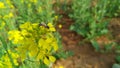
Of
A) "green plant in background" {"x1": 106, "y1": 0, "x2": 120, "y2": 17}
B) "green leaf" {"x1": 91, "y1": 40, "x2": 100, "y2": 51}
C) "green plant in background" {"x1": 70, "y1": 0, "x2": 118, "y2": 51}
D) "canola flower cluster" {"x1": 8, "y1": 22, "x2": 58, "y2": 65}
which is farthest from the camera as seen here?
"green plant in background" {"x1": 106, "y1": 0, "x2": 120, "y2": 17}

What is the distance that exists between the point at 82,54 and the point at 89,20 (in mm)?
441

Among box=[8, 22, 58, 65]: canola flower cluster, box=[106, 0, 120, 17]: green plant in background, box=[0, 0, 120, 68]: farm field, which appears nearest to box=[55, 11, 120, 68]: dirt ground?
box=[0, 0, 120, 68]: farm field

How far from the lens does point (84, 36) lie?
3260 mm

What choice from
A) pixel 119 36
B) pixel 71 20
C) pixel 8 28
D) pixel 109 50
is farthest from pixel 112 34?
pixel 8 28

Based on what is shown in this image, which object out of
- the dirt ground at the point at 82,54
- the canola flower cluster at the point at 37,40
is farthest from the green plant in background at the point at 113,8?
the canola flower cluster at the point at 37,40

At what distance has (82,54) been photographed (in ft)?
10.2

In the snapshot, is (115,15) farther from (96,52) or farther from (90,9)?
(96,52)

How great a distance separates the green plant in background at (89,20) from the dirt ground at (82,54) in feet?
0.28

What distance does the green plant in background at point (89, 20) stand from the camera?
10.6 feet

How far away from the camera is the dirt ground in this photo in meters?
2.97

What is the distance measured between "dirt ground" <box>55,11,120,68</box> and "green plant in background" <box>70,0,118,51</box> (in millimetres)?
85

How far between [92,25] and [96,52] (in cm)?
30

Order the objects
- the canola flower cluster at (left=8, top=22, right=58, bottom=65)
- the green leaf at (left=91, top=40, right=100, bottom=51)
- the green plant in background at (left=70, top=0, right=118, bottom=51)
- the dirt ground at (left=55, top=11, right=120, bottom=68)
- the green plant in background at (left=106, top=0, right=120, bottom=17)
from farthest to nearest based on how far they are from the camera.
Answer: the green plant in background at (left=106, top=0, right=120, bottom=17) → the green plant in background at (left=70, top=0, right=118, bottom=51) → the green leaf at (left=91, top=40, right=100, bottom=51) → the dirt ground at (left=55, top=11, right=120, bottom=68) → the canola flower cluster at (left=8, top=22, right=58, bottom=65)

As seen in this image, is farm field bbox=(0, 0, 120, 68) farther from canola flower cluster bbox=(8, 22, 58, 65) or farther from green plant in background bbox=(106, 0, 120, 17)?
canola flower cluster bbox=(8, 22, 58, 65)
